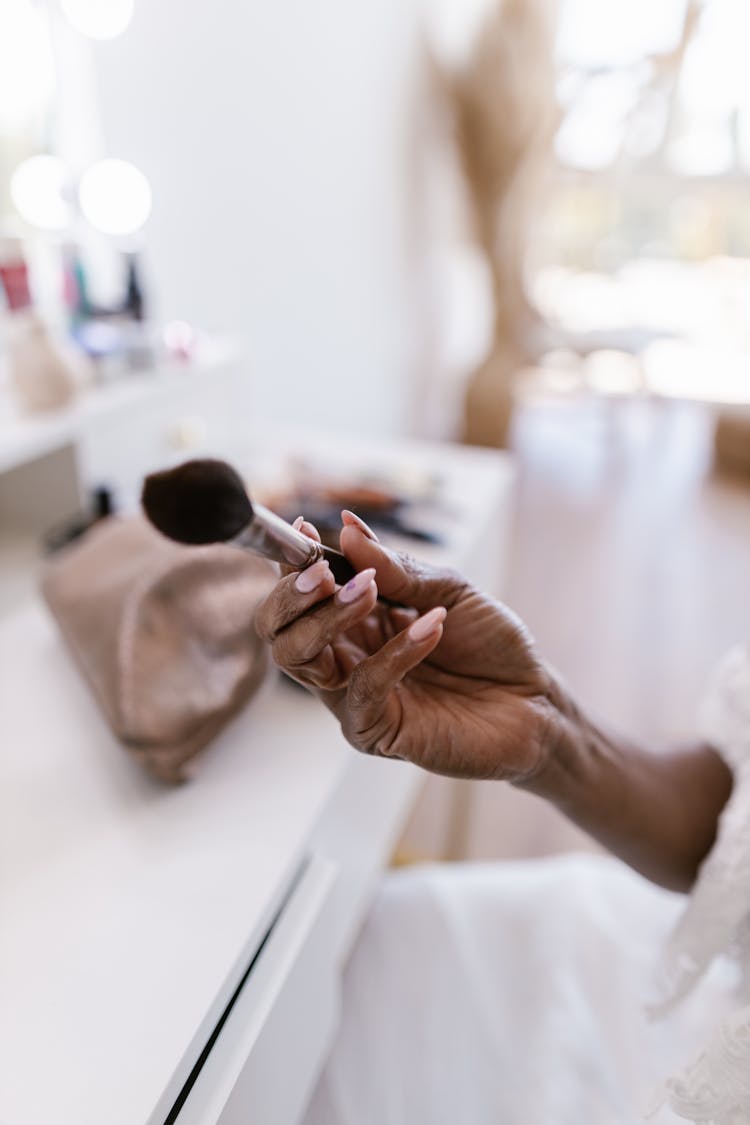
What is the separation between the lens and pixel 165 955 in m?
0.44

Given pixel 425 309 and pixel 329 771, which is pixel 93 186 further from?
pixel 425 309

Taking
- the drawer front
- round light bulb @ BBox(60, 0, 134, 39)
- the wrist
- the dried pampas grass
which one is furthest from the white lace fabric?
the dried pampas grass

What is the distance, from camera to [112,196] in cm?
104

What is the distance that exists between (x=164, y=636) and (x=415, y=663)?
270mm

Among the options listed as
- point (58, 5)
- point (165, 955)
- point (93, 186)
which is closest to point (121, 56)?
point (58, 5)

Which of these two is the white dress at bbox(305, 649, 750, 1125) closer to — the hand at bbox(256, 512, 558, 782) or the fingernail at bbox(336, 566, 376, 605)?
the hand at bbox(256, 512, 558, 782)

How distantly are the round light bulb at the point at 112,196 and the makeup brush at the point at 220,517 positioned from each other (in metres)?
0.81

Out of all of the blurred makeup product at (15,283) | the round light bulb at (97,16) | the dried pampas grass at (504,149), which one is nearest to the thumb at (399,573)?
the blurred makeup product at (15,283)

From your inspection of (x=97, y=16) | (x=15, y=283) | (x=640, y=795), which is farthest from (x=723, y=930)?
(x=97, y=16)

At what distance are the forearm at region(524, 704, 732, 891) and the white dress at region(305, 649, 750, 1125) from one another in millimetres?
22

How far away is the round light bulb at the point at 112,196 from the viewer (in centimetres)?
102

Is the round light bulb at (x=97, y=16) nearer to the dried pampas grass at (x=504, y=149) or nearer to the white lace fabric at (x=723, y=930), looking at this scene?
the white lace fabric at (x=723, y=930)

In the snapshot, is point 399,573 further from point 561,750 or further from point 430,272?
point 430,272

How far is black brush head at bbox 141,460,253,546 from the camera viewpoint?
1.12 feet
